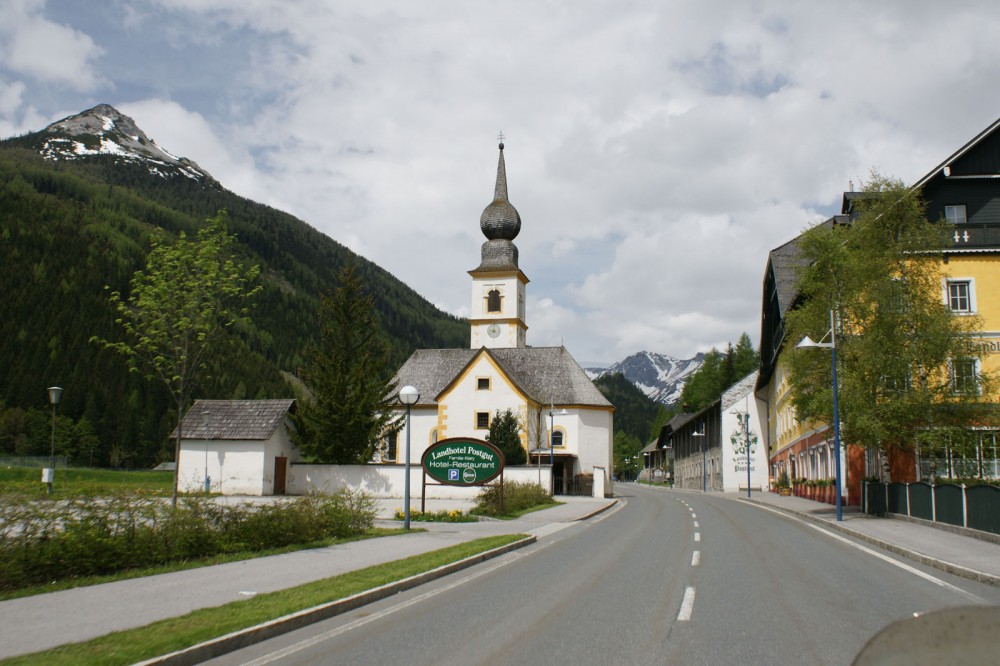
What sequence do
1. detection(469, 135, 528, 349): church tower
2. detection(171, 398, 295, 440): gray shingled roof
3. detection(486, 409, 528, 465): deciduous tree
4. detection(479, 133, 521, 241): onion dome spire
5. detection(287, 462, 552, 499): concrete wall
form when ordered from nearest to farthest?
detection(287, 462, 552, 499): concrete wall → detection(171, 398, 295, 440): gray shingled roof → detection(486, 409, 528, 465): deciduous tree → detection(469, 135, 528, 349): church tower → detection(479, 133, 521, 241): onion dome spire

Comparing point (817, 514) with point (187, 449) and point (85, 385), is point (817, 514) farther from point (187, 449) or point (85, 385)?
point (85, 385)

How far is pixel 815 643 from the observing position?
7871mm

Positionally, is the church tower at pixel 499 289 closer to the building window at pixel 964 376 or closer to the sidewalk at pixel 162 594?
the building window at pixel 964 376

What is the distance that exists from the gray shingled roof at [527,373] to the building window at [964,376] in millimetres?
36141

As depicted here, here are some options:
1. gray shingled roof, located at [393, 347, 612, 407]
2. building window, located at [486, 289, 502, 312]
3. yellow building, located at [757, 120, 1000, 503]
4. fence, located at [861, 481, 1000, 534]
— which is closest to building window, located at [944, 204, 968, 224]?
yellow building, located at [757, 120, 1000, 503]

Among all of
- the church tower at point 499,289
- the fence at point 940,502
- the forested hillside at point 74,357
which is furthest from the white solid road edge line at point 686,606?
the forested hillside at point 74,357

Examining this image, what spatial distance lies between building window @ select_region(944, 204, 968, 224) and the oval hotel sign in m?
21.7

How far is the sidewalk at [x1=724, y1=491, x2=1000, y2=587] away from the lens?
14.0 m

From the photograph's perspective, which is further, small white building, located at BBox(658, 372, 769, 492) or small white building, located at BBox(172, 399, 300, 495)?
small white building, located at BBox(658, 372, 769, 492)

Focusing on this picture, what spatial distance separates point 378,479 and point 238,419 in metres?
8.58

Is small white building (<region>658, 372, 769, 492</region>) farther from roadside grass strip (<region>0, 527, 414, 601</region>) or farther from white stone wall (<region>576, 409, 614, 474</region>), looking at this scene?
roadside grass strip (<region>0, 527, 414, 601</region>)

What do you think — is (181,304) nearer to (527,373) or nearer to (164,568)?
(164,568)

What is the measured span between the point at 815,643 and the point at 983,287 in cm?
3150

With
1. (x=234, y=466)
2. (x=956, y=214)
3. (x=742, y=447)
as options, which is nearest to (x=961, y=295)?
(x=956, y=214)
